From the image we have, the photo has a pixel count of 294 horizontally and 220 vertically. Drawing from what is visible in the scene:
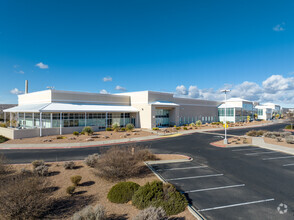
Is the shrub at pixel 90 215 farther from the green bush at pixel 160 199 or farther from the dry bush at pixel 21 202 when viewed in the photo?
the green bush at pixel 160 199

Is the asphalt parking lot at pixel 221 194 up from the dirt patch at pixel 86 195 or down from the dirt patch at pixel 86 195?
down

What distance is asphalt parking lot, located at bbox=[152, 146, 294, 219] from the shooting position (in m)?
6.69

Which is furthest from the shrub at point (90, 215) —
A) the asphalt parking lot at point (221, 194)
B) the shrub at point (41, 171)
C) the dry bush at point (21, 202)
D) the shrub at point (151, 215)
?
the shrub at point (41, 171)

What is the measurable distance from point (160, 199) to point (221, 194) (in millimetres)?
3257

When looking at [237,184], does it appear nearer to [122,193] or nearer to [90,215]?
[122,193]

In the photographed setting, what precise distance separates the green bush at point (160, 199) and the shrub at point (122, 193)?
38 cm

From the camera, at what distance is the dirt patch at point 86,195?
20.9 ft

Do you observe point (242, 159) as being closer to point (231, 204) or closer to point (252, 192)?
point (252, 192)

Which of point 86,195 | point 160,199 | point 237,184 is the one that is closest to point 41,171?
point 86,195

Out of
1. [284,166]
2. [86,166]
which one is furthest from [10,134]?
[284,166]

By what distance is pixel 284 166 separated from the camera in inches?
506

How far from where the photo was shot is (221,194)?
8242mm

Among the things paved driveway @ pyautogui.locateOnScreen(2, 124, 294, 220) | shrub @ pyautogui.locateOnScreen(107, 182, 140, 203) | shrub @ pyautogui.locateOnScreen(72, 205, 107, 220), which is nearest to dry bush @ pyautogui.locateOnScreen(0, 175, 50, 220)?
shrub @ pyautogui.locateOnScreen(72, 205, 107, 220)

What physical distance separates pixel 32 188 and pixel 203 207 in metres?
6.44
